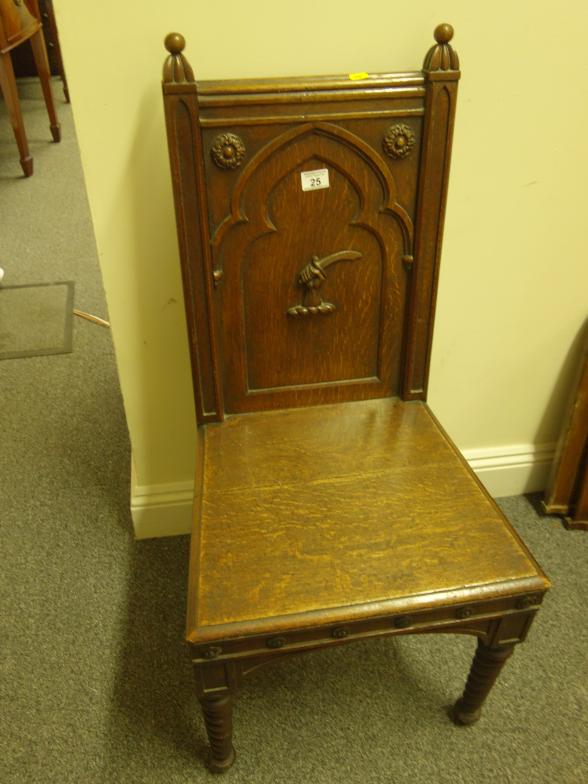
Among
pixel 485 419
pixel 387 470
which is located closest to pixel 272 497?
pixel 387 470

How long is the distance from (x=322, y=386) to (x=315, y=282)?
0.21 m

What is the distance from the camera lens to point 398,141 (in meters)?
1.07

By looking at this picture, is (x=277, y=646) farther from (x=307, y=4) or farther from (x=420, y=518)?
(x=307, y=4)

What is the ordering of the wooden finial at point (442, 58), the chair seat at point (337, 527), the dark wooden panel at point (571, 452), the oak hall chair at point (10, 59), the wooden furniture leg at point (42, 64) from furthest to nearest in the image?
the wooden furniture leg at point (42, 64) < the oak hall chair at point (10, 59) < the dark wooden panel at point (571, 452) < the wooden finial at point (442, 58) < the chair seat at point (337, 527)

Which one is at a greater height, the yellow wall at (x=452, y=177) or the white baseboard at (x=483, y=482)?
the yellow wall at (x=452, y=177)

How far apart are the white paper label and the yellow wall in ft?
0.61

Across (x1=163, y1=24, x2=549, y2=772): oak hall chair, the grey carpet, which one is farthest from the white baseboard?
(x1=163, y1=24, x2=549, y2=772): oak hall chair

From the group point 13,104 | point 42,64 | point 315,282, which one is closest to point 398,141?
point 315,282

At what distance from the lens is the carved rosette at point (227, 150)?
103 centimetres

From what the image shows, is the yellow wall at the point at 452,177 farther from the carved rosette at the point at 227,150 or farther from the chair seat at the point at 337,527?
the chair seat at the point at 337,527

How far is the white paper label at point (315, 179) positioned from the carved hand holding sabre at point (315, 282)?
0.12m

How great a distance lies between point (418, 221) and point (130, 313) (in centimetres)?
60

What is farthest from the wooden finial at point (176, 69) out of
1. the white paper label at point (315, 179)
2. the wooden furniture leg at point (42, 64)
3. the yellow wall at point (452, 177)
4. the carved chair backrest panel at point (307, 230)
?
the wooden furniture leg at point (42, 64)

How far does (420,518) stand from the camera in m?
1.04
